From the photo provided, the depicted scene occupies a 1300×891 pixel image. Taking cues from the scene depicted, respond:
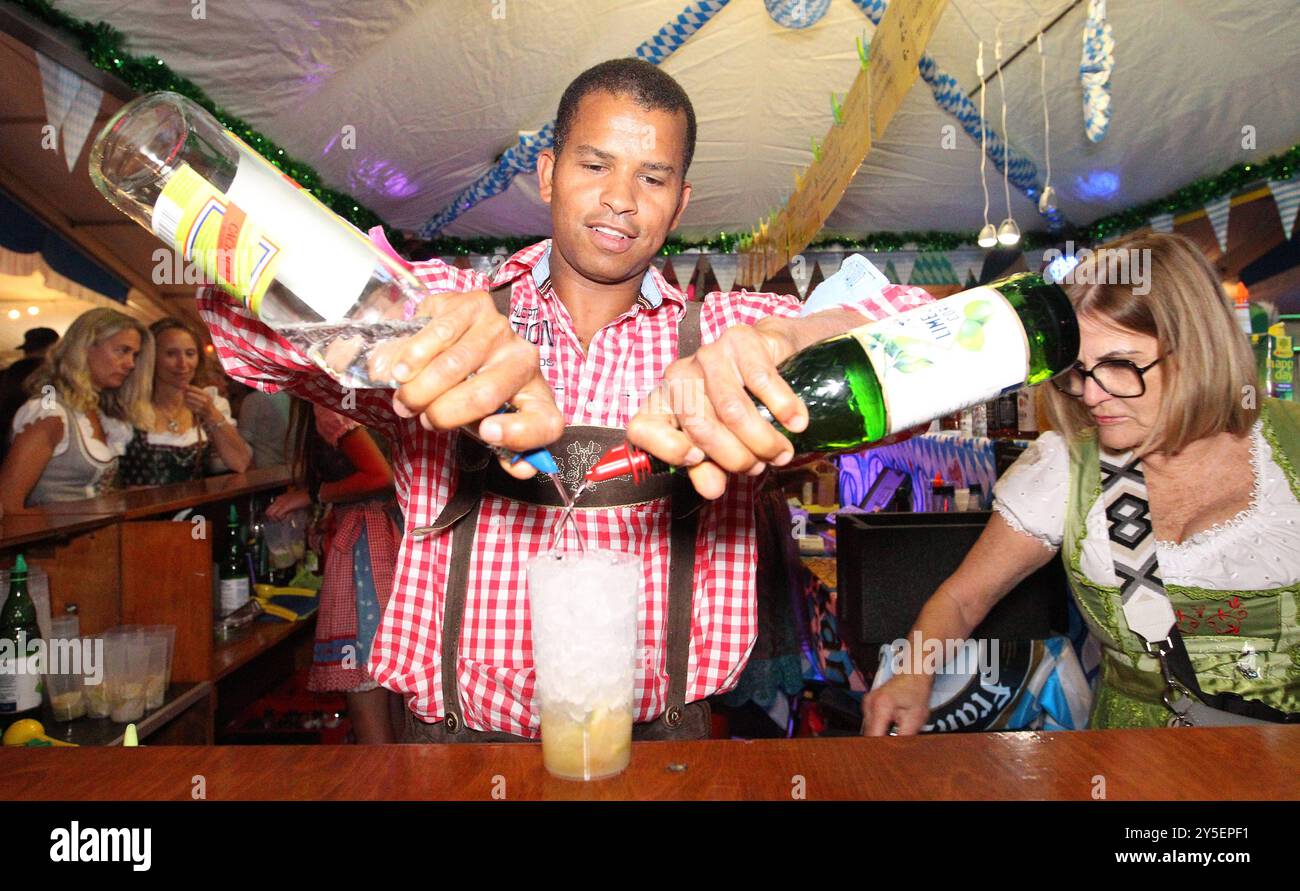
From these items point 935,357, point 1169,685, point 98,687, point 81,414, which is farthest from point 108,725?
point 1169,685

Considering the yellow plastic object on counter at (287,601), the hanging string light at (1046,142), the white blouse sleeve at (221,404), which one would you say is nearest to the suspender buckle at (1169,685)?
the hanging string light at (1046,142)

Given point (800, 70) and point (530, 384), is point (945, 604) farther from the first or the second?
point (800, 70)

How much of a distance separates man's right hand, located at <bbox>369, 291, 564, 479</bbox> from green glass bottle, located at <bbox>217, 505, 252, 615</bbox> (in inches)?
110

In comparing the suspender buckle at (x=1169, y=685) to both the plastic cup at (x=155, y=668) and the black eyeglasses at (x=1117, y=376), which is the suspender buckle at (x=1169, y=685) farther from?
the plastic cup at (x=155, y=668)

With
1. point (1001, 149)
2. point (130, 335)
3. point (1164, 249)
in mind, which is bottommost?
point (1164, 249)

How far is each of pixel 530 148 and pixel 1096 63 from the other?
10.0 ft

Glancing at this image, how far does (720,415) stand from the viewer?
783mm

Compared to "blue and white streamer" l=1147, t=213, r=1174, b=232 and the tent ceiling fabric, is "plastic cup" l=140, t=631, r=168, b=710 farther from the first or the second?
"blue and white streamer" l=1147, t=213, r=1174, b=232

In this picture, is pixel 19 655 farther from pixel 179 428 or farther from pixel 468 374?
pixel 179 428

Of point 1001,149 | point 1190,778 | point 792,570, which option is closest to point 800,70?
point 1001,149

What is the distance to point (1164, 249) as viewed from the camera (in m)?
1.71

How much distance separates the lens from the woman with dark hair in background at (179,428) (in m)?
3.65

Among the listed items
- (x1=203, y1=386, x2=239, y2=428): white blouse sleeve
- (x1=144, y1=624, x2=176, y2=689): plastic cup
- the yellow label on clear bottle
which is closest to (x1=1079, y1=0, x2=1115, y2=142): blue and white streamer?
the yellow label on clear bottle

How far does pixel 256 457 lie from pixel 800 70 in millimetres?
3917
